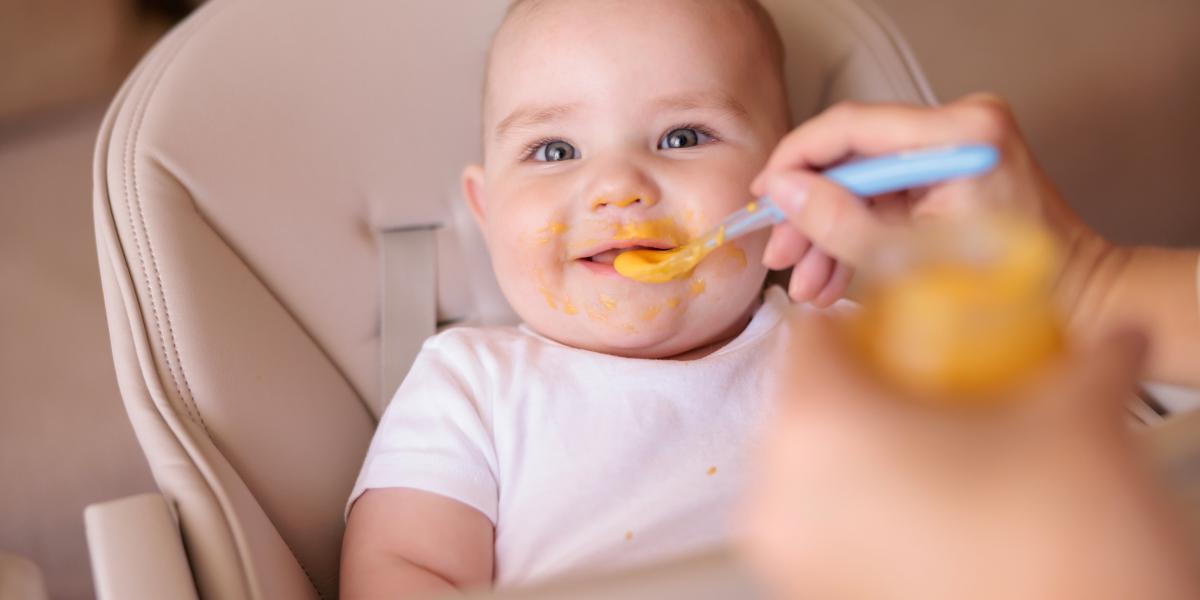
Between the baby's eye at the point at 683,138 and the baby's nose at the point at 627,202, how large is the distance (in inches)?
3.4

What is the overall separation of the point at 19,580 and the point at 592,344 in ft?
1.68

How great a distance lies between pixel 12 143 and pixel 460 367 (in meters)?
0.90

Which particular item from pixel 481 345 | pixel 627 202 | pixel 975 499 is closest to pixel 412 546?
pixel 481 345

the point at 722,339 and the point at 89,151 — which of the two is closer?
the point at 722,339

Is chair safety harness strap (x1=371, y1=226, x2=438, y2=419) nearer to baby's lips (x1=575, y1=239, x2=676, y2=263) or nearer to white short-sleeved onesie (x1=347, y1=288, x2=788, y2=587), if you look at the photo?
white short-sleeved onesie (x1=347, y1=288, x2=788, y2=587)

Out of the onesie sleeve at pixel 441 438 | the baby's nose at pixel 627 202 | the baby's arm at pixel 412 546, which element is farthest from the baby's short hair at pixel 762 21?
the baby's arm at pixel 412 546

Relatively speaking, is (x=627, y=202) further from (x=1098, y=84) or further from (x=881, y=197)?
(x=1098, y=84)

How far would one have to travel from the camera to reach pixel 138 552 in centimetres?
65

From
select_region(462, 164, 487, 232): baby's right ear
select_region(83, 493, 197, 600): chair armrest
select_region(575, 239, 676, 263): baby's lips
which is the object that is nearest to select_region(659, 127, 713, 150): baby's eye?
select_region(575, 239, 676, 263): baby's lips

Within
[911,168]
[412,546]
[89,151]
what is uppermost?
[911,168]

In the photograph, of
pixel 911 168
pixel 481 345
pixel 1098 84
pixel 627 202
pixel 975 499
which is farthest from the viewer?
pixel 1098 84

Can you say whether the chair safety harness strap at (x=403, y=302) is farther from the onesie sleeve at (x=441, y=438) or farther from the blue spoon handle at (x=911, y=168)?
the blue spoon handle at (x=911, y=168)

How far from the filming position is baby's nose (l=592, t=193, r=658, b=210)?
0.87 meters

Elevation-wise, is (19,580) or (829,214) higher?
(829,214)
